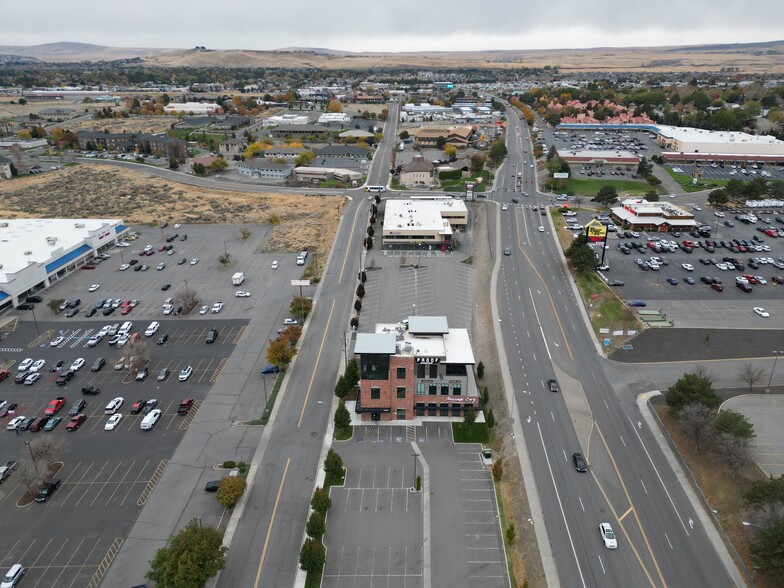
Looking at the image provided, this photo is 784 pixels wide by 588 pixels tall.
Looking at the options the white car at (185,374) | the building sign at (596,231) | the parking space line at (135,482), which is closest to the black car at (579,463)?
the parking space line at (135,482)

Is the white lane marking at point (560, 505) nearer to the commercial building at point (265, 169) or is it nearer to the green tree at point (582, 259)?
the green tree at point (582, 259)

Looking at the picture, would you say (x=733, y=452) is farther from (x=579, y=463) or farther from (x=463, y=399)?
(x=463, y=399)

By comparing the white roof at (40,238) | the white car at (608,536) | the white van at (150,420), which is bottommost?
the white car at (608,536)

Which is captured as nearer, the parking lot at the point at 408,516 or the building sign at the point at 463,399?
the parking lot at the point at 408,516

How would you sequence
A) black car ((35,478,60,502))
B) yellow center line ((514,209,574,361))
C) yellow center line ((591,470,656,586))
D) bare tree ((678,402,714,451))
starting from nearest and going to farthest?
yellow center line ((591,470,656,586))
black car ((35,478,60,502))
bare tree ((678,402,714,451))
yellow center line ((514,209,574,361))

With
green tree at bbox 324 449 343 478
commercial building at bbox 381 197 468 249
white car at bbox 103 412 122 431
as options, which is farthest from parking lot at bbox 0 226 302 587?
commercial building at bbox 381 197 468 249

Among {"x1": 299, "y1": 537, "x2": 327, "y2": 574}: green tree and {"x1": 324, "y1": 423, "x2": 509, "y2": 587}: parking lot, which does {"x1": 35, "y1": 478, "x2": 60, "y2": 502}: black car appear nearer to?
{"x1": 299, "y1": 537, "x2": 327, "y2": 574}: green tree

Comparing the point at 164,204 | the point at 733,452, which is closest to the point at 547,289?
the point at 733,452
